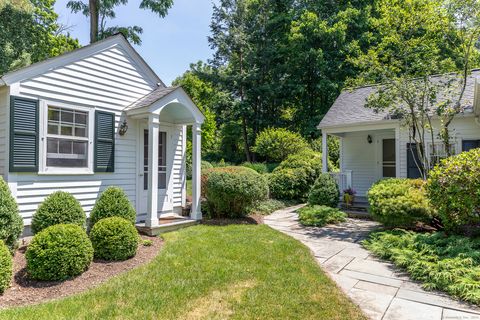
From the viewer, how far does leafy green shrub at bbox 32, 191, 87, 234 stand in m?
5.08

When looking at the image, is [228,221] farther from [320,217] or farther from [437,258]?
[437,258]

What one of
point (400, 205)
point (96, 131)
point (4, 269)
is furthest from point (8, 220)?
point (400, 205)

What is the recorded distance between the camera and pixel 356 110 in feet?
36.2

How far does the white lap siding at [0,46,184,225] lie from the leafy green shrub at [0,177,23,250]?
2.82 feet

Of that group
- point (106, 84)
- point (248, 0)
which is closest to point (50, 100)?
point (106, 84)

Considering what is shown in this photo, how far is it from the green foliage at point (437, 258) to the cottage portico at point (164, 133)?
14.4 feet

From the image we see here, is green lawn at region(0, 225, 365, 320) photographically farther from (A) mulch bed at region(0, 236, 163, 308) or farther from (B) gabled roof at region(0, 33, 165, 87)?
(B) gabled roof at region(0, 33, 165, 87)

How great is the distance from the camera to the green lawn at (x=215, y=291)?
3.24 meters

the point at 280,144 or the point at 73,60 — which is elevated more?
the point at 73,60

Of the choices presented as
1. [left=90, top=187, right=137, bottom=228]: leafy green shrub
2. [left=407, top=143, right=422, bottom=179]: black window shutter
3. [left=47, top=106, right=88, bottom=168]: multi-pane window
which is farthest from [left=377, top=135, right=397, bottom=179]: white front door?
[left=47, top=106, right=88, bottom=168]: multi-pane window

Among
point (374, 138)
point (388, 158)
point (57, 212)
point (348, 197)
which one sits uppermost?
point (374, 138)

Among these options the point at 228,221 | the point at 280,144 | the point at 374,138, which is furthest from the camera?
the point at 280,144

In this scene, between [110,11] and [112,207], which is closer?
[112,207]

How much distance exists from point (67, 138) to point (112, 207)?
1678 mm
